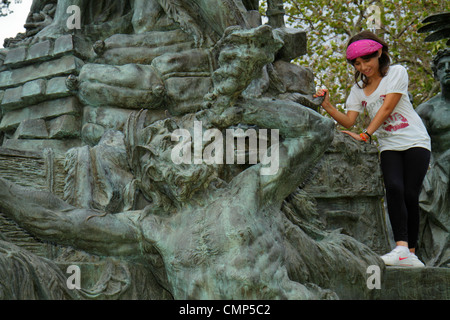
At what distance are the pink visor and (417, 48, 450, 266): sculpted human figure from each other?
2.91m

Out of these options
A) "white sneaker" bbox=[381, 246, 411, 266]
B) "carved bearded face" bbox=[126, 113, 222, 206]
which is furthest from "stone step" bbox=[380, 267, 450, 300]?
"carved bearded face" bbox=[126, 113, 222, 206]

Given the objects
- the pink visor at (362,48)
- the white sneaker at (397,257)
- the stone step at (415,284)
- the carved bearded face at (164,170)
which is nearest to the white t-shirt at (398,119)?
the pink visor at (362,48)

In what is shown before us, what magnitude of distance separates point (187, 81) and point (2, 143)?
180cm

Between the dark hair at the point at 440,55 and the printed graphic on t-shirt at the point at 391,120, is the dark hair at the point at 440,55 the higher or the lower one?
the higher one

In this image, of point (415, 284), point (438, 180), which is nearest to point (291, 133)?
point (415, 284)

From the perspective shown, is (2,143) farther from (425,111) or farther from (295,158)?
(425,111)

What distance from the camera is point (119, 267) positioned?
425cm

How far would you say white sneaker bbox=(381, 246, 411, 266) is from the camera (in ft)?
16.8

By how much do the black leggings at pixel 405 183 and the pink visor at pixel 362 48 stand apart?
783 mm

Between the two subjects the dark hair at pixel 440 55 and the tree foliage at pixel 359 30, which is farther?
the tree foliage at pixel 359 30

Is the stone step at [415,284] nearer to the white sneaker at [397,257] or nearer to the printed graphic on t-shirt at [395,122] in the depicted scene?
the white sneaker at [397,257]

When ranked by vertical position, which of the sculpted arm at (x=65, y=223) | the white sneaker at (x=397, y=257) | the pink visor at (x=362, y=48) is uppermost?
the pink visor at (x=362, y=48)

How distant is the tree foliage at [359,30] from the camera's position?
1550 centimetres

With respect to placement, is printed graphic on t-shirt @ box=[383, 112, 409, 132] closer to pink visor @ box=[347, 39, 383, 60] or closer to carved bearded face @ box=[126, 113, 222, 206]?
pink visor @ box=[347, 39, 383, 60]
